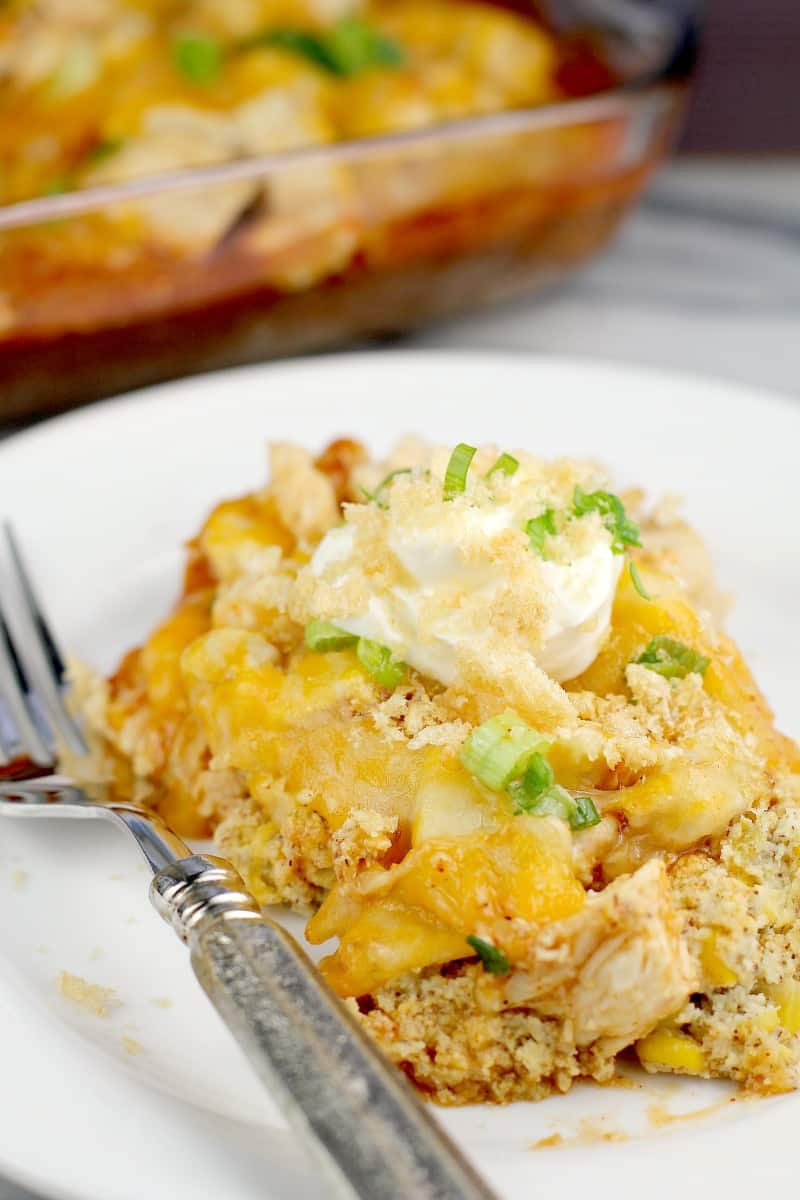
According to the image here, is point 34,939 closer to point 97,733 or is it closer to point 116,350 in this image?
point 97,733

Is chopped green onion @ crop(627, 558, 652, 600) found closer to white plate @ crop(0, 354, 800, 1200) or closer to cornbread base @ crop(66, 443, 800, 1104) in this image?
cornbread base @ crop(66, 443, 800, 1104)

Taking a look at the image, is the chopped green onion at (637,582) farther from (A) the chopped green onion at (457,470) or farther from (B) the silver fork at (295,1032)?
(B) the silver fork at (295,1032)

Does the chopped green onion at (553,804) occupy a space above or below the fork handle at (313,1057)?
above

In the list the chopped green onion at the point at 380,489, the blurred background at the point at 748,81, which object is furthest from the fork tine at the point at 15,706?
the blurred background at the point at 748,81

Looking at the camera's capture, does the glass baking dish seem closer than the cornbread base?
No

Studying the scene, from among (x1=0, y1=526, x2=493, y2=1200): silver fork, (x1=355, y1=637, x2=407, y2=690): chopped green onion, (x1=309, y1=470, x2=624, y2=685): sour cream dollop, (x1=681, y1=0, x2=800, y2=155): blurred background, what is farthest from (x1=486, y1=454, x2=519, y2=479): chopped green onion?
(x1=681, y1=0, x2=800, y2=155): blurred background

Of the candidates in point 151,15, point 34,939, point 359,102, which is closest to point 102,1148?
point 34,939

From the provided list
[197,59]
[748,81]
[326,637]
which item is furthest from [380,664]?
[748,81]
